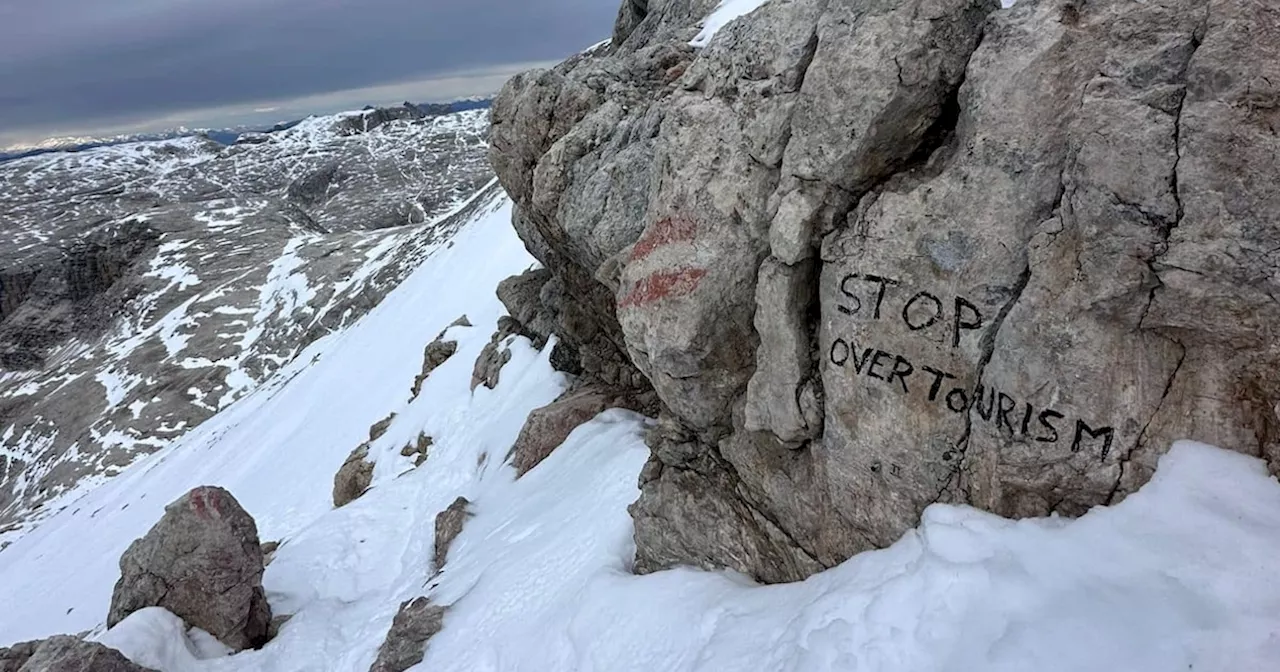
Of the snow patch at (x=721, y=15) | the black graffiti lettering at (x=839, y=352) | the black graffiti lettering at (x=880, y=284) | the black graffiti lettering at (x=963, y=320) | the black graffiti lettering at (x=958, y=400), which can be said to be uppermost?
the snow patch at (x=721, y=15)

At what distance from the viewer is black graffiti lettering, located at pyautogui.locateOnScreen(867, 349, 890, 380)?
27.9 ft

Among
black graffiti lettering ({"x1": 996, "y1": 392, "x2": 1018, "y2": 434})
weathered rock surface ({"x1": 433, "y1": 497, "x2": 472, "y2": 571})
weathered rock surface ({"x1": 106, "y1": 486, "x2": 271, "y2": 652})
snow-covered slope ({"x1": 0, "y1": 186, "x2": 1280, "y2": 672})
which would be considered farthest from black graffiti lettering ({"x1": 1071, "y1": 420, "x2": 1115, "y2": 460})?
weathered rock surface ({"x1": 106, "y1": 486, "x2": 271, "y2": 652})

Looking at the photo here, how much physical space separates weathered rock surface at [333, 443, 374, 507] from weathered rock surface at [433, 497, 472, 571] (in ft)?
27.4

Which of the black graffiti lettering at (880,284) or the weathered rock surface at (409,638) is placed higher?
the black graffiti lettering at (880,284)

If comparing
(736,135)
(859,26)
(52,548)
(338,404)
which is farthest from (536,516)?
(52,548)

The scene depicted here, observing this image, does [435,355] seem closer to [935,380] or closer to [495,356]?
[495,356]

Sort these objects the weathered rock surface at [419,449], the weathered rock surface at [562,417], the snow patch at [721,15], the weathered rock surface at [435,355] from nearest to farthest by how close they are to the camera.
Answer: the weathered rock surface at [562,417] → the snow patch at [721,15] → the weathered rock surface at [419,449] → the weathered rock surface at [435,355]

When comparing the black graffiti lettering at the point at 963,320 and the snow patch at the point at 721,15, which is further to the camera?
the snow patch at the point at 721,15

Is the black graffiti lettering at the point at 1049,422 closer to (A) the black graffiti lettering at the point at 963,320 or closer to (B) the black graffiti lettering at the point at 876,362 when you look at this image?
(A) the black graffiti lettering at the point at 963,320

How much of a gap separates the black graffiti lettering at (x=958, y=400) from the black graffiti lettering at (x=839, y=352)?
4.32ft

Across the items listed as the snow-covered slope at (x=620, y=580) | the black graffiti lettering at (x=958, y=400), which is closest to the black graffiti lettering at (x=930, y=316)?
the black graffiti lettering at (x=958, y=400)

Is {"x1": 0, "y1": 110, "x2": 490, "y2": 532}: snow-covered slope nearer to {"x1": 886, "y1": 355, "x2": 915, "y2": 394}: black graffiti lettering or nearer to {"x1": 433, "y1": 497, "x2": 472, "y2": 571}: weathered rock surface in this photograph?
{"x1": 433, "y1": 497, "x2": 472, "y2": 571}: weathered rock surface

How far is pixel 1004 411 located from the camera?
7.52m

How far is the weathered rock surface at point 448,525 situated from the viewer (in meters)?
19.4
